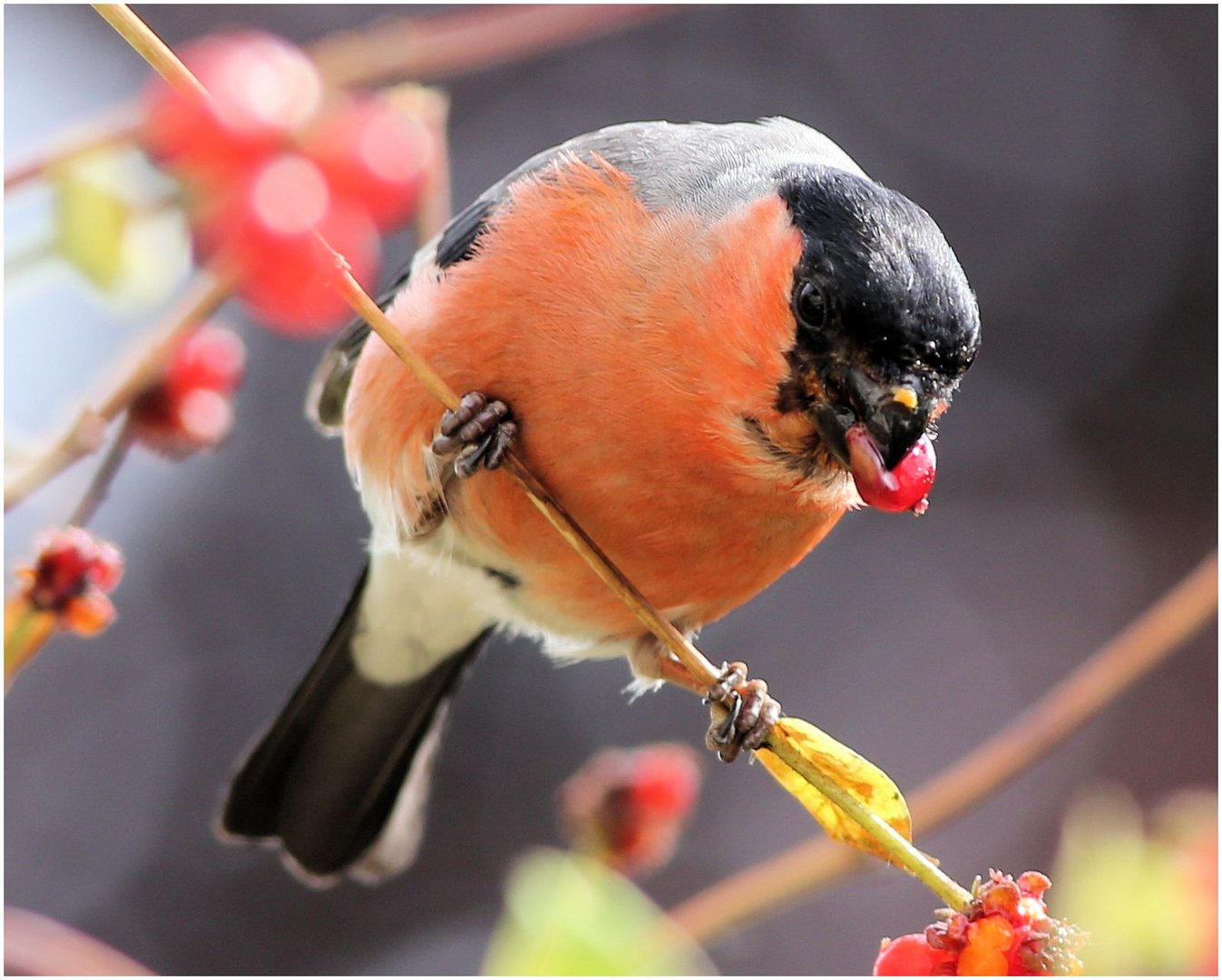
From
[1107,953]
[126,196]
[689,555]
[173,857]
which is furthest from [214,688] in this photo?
[1107,953]

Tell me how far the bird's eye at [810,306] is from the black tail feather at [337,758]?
4.35 ft

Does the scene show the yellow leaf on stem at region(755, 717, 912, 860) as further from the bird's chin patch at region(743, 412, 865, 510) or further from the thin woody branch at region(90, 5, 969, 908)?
the bird's chin patch at region(743, 412, 865, 510)

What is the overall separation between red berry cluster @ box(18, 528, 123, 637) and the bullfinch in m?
0.68

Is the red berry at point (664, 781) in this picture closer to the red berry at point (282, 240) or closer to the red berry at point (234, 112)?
the red berry at point (282, 240)

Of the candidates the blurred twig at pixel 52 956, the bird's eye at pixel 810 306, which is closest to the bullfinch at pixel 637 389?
the bird's eye at pixel 810 306

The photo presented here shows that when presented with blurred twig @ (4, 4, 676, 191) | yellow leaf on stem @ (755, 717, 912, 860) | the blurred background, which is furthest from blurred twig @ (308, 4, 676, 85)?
the blurred background

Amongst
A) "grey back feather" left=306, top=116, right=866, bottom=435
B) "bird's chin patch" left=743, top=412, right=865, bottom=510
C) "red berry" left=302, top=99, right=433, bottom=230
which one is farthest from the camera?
"grey back feather" left=306, top=116, right=866, bottom=435

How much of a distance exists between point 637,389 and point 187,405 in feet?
2.05

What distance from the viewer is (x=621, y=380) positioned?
76.2 inches

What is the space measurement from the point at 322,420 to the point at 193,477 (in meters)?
3.33

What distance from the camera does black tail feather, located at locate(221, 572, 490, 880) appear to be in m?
2.69

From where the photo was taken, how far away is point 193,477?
230 inches

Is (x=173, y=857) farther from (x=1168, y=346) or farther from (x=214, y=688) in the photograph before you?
(x=1168, y=346)

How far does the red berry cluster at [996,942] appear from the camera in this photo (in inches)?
44.6
